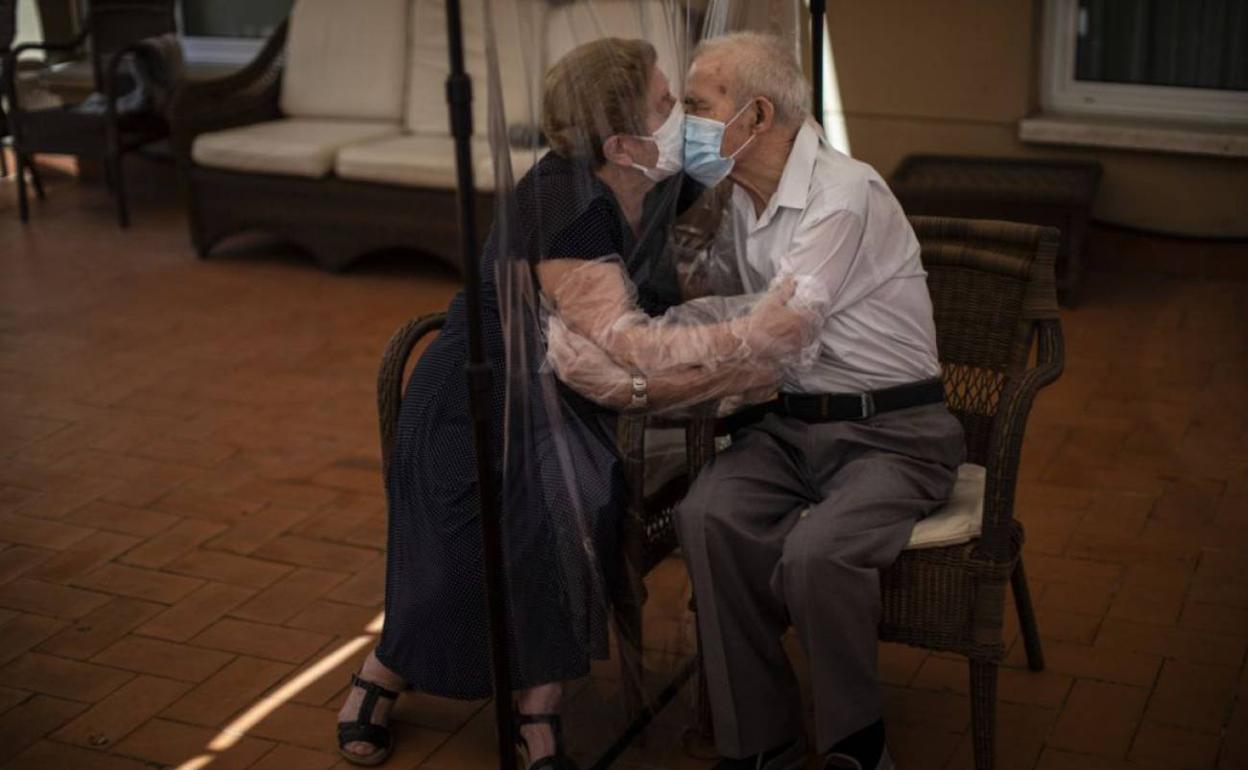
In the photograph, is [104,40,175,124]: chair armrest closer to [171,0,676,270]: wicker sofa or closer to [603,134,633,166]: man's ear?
[171,0,676,270]: wicker sofa

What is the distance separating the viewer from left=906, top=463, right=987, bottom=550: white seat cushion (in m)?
2.45

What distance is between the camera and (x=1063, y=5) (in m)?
5.52

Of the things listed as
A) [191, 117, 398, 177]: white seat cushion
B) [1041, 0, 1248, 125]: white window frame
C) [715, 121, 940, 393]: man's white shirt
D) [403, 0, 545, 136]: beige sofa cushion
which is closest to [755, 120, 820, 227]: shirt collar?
[715, 121, 940, 393]: man's white shirt

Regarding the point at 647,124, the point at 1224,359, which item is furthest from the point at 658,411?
the point at 1224,359

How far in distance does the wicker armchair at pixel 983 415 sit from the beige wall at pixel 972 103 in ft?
8.80

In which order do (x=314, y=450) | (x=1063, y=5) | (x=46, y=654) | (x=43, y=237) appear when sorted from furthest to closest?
(x=43, y=237) → (x=1063, y=5) → (x=314, y=450) → (x=46, y=654)

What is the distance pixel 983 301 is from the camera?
2797 millimetres

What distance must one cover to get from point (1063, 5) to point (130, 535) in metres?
3.66

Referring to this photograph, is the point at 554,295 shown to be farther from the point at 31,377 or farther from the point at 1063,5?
the point at 1063,5

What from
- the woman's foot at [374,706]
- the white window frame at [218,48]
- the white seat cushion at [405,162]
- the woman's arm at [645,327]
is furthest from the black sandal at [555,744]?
the white window frame at [218,48]

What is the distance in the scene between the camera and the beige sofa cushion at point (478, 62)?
221 centimetres

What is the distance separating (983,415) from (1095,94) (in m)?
3.10

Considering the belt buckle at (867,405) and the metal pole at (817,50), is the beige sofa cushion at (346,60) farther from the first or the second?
the belt buckle at (867,405)

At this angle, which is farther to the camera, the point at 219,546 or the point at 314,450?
the point at 314,450
